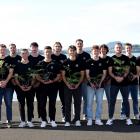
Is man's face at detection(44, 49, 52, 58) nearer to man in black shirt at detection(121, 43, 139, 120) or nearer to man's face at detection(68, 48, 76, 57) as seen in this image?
man's face at detection(68, 48, 76, 57)

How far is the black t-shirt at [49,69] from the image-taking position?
1055 centimetres

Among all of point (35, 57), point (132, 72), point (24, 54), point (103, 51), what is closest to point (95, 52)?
point (103, 51)

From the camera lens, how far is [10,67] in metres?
10.6

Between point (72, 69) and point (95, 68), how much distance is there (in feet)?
1.98

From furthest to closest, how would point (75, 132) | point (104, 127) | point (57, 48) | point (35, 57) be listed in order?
point (57, 48) < point (35, 57) < point (104, 127) < point (75, 132)

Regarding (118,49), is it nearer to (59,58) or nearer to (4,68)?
(59,58)

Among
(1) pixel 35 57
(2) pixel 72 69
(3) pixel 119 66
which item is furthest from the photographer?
(3) pixel 119 66

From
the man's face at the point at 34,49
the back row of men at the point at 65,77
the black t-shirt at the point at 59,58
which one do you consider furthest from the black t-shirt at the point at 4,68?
the black t-shirt at the point at 59,58

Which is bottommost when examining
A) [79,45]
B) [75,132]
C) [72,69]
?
[75,132]

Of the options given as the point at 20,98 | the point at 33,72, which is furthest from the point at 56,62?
the point at 20,98

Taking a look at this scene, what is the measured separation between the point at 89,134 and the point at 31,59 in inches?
98.7

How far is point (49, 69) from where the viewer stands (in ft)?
34.7

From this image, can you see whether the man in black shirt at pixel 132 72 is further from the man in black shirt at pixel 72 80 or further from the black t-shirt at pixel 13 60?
the black t-shirt at pixel 13 60

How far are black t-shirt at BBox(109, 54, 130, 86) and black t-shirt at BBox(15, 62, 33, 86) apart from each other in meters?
2.08
